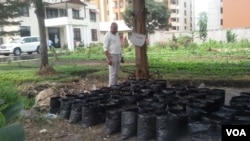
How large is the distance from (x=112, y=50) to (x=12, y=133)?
6153 millimetres

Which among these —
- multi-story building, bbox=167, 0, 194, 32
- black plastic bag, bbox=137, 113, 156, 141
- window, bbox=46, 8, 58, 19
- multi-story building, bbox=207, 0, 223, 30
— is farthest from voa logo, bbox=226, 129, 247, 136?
multi-story building, bbox=167, 0, 194, 32

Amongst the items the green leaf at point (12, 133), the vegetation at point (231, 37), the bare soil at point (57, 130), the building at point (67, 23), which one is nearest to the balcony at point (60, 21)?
the building at point (67, 23)

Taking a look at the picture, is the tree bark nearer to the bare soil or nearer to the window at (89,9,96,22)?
the bare soil

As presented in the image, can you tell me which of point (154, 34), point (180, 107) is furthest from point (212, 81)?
point (154, 34)

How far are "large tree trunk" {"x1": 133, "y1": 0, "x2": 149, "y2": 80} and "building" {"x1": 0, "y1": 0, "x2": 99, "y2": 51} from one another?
27680 mm

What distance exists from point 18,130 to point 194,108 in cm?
345

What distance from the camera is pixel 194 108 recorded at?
4375 mm

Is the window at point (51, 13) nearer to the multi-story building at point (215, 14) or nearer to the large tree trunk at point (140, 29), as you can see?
the multi-story building at point (215, 14)

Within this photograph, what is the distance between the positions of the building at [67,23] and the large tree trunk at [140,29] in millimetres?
27680

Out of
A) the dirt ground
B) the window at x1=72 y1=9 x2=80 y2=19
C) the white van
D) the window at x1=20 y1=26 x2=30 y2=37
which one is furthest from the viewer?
the window at x1=72 y1=9 x2=80 y2=19

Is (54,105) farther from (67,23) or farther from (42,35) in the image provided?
(67,23)

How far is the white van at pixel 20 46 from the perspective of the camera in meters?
27.0

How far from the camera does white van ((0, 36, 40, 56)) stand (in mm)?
26984

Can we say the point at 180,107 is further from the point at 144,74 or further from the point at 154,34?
the point at 154,34
